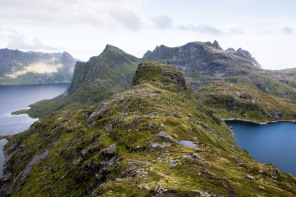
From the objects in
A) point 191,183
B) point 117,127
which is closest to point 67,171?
point 117,127

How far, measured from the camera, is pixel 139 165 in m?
52.4

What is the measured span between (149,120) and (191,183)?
54816 millimetres

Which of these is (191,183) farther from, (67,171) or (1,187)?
(1,187)

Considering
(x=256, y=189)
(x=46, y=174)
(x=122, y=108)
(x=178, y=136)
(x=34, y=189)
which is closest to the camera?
(x=256, y=189)

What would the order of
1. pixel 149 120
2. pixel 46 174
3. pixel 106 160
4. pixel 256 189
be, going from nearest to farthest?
pixel 256 189 → pixel 106 160 → pixel 149 120 → pixel 46 174

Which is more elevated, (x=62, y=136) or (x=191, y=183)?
(x=191, y=183)

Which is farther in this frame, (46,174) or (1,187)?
(1,187)

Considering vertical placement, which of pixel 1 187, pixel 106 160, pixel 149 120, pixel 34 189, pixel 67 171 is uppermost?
pixel 149 120

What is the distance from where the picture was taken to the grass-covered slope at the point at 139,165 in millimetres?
38969

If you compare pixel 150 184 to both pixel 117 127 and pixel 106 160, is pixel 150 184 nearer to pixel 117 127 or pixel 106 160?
pixel 106 160

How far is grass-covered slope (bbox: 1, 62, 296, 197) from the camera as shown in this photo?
38969mm

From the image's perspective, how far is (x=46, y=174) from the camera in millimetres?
110562

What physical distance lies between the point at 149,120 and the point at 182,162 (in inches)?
1679

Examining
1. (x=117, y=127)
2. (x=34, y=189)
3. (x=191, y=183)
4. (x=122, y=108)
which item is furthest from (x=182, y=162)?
(x=34, y=189)
